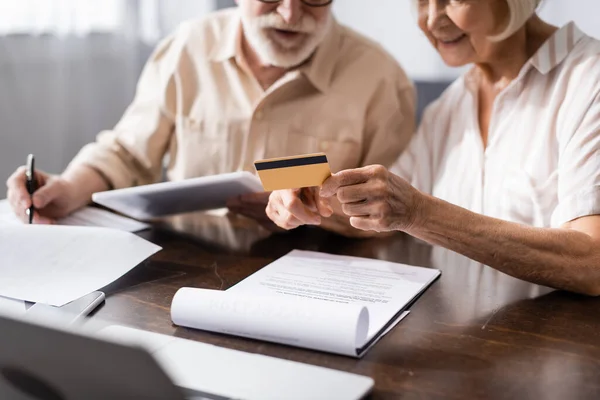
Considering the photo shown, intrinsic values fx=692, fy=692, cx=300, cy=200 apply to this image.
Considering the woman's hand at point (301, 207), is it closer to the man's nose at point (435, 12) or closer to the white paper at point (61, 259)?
the white paper at point (61, 259)

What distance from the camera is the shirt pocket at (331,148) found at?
1819mm

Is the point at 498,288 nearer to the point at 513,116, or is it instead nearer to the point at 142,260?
the point at 513,116

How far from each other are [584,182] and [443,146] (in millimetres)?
463

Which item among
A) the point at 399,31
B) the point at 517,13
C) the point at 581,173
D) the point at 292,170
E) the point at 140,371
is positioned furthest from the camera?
the point at 399,31

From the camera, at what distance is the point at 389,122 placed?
1.82 metres

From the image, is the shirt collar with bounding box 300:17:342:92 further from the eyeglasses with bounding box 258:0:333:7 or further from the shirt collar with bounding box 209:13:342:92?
the eyeglasses with bounding box 258:0:333:7

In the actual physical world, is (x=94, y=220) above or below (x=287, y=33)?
below

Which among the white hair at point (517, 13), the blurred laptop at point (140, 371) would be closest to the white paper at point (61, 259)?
the blurred laptop at point (140, 371)

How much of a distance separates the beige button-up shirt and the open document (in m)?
0.65

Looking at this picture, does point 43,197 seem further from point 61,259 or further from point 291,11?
point 291,11

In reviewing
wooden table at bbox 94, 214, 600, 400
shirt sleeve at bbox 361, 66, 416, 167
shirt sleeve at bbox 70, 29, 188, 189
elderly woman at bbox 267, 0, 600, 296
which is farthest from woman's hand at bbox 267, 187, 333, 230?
shirt sleeve at bbox 70, 29, 188, 189

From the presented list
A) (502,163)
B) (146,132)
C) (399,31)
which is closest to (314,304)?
(502,163)

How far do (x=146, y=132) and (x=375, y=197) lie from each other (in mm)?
957

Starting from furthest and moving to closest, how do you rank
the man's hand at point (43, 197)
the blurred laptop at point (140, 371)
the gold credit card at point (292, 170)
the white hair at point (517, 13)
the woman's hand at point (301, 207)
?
the man's hand at point (43, 197) → the white hair at point (517, 13) → the woman's hand at point (301, 207) → the gold credit card at point (292, 170) → the blurred laptop at point (140, 371)
